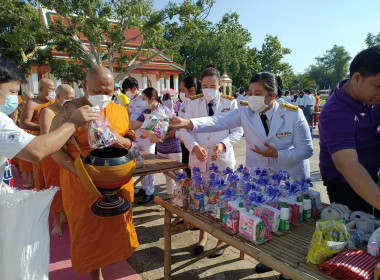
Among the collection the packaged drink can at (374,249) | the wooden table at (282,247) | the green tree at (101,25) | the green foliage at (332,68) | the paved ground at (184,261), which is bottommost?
the paved ground at (184,261)

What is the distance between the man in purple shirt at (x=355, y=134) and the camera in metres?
1.36

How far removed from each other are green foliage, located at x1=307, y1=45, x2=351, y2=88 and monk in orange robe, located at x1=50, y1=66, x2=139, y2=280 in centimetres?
8950

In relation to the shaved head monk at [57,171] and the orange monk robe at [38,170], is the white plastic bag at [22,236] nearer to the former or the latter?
the shaved head monk at [57,171]

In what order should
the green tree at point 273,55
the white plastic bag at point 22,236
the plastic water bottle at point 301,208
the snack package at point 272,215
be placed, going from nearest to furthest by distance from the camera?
the white plastic bag at point 22,236
the snack package at point 272,215
the plastic water bottle at point 301,208
the green tree at point 273,55

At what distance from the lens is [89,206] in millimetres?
2176

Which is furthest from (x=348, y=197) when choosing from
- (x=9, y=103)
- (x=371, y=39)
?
(x=371, y=39)

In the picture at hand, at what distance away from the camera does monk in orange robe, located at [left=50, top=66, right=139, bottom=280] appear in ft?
6.70

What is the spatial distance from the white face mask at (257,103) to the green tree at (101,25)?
12664 millimetres

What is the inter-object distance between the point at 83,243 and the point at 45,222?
725mm

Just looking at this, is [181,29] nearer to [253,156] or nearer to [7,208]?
[253,156]

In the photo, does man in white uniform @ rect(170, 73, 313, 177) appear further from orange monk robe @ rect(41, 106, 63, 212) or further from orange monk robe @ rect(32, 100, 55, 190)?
orange monk robe @ rect(32, 100, 55, 190)

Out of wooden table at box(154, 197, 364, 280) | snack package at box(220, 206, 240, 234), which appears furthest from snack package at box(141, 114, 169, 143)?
snack package at box(220, 206, 240, 234)

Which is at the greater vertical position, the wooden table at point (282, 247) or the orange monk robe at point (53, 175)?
the wooden table at point (282, 247)

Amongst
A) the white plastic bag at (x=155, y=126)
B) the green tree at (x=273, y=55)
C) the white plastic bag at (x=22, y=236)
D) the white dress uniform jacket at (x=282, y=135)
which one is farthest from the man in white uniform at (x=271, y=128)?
the green tree at (x=273, y=55)
